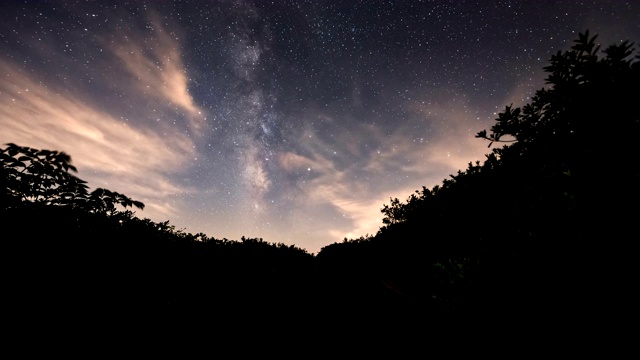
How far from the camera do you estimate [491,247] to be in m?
4.47

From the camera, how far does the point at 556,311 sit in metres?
2.96

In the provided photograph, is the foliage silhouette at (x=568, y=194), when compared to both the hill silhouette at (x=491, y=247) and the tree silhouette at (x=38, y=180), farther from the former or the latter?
the tree silhouette at (x=38, y=180)

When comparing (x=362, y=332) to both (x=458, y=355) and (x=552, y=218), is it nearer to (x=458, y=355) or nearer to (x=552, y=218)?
(x=458, y=355)

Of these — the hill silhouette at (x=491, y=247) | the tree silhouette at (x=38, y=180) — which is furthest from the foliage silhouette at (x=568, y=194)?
the tree silhouette at (x=38, y=180)

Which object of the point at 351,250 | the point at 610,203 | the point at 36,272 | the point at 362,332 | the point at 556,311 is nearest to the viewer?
the point at 610,203

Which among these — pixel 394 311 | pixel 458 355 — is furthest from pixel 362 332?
pixel 458 355

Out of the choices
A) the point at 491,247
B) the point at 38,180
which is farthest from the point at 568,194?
the point at 38,180

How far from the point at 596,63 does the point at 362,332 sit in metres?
6.79

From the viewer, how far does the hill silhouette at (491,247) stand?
269 cm

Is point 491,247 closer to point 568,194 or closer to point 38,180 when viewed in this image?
point 568,194

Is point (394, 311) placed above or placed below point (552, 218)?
below

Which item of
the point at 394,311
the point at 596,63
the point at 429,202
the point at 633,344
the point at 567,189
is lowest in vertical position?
the point at 394,311

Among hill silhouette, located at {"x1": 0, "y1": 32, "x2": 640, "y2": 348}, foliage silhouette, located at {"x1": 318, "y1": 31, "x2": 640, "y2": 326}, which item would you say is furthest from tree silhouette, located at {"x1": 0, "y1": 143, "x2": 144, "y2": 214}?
foliage silhouette, located at {"x1": 318, "y1": 31, "x2": 640, "y2": 326}

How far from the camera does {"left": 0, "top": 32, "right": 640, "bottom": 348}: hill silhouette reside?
8.82 ft
